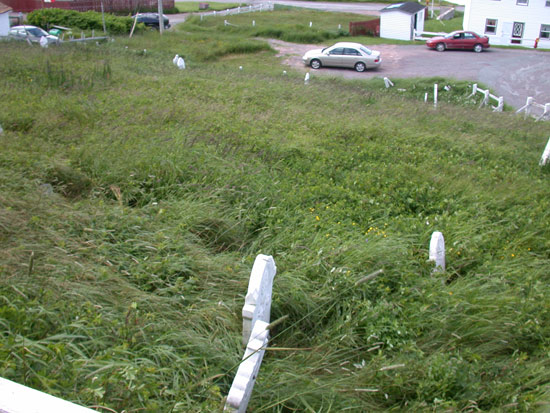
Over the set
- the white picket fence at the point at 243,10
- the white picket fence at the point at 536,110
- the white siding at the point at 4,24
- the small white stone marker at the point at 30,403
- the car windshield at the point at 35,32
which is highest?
the white picket fence at the point at 243,10

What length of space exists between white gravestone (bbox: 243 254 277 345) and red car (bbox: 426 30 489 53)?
3206cm

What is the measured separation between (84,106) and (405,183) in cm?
→ 556

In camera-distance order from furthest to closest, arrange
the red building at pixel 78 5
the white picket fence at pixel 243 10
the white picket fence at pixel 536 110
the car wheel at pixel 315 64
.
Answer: the white picket fence at pixel 243 10 < the red building at pixel 78 5 < the car wheel at pixel 315 64 < the white picket fence at pixel 536 110

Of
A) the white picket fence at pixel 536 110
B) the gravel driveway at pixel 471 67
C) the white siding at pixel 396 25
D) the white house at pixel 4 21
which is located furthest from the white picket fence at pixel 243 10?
the white picket fence at pixel 536 110

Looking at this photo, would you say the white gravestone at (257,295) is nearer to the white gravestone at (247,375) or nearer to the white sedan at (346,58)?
the white gravestone at (247,375)

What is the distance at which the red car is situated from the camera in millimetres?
30922

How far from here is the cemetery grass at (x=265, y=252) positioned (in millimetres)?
2764

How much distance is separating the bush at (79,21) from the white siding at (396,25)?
1828cm

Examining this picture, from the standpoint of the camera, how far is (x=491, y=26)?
118 feet

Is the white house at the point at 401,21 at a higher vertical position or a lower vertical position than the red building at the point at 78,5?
lower

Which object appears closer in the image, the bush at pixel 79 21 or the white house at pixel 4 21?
the white house at pixel 4 21

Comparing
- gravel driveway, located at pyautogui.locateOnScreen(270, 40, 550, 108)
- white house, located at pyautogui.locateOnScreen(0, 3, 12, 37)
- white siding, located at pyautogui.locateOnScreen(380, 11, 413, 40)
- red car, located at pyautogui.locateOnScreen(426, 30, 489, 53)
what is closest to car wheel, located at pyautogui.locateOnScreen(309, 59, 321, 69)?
gravel driveway, located at pyautogui.locateOnScreen(270, 40, 550, 108)

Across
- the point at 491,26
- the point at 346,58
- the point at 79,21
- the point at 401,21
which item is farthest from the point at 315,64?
the point at 491,26

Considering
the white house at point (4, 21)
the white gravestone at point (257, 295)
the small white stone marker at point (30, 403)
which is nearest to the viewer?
the small white stone marker at point (30, 403)
